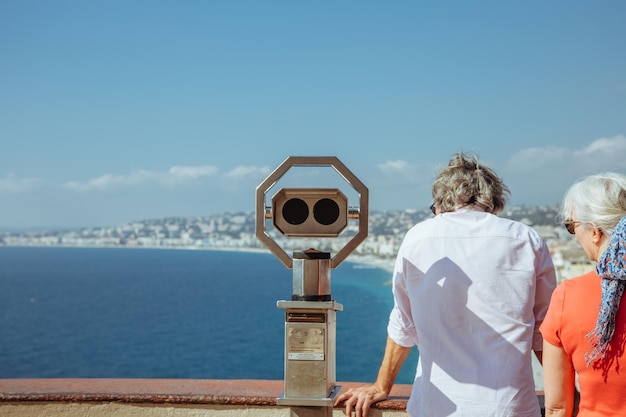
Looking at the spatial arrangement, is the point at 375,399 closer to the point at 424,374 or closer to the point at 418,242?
the point at 424,374

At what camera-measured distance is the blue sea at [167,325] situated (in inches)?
2601

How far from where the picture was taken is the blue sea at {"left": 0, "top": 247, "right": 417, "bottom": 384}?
66062 millimetres

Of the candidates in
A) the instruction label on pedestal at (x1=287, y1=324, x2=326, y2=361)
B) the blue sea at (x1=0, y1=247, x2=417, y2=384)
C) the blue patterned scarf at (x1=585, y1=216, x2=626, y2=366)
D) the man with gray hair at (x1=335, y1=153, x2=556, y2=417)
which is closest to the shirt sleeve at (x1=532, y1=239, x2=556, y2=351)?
the man with gray hair at (x1=335, y1=153, x2=556, y2=417)

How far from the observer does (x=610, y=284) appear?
176cm

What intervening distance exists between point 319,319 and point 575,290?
741 millimetres

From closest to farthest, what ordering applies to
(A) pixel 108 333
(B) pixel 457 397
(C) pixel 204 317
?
(B) pixel 457 397 < (A) pixel 108 333 < (C) pixel 204 317

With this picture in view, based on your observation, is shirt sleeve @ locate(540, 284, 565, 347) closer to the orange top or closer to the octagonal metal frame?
the orange top

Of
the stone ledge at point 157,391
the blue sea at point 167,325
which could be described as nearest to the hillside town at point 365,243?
the blue sea at point 167,325

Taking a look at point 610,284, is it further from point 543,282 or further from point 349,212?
point 349,212

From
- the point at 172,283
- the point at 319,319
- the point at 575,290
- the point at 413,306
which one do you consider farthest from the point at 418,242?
the point at 172,283

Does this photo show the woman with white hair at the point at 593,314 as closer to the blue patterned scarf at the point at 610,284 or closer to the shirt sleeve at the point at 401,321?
the blue patterned scarf at the point at 610,284

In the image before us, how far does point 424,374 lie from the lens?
7.41 ft

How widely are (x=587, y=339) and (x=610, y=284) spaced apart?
5.7 inches

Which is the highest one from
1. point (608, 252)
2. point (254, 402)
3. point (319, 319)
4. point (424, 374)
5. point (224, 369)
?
point (608, 252)
